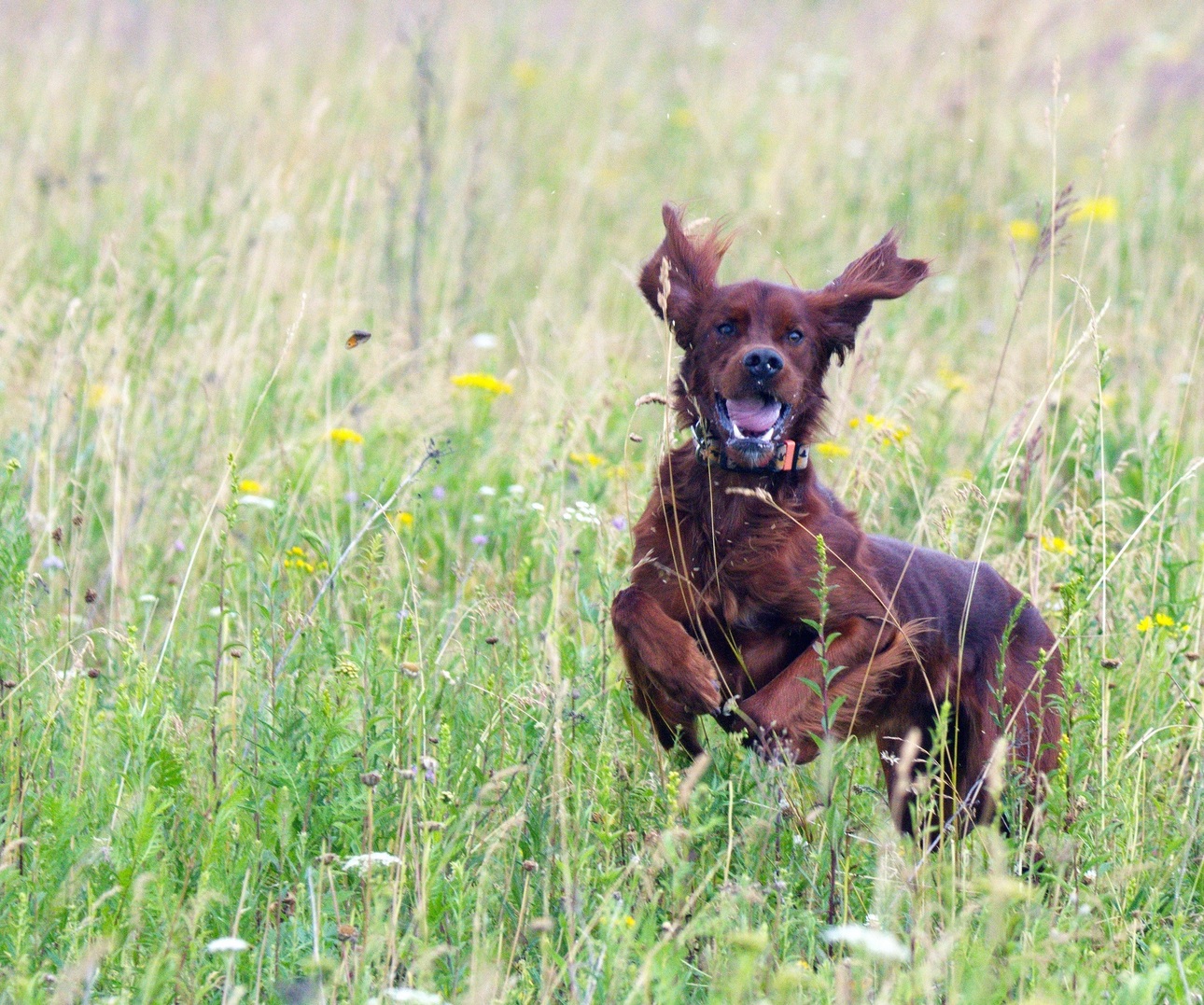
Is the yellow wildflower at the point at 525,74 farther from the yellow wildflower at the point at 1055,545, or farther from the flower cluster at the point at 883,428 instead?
the yellow wildflower at the point at 1055,545

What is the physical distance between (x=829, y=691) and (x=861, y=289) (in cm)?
90

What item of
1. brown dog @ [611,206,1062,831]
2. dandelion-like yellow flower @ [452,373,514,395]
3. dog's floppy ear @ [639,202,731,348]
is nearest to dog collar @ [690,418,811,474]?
brown dog @ [611,206,1062,831]

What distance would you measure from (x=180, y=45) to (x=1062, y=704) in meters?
7.40

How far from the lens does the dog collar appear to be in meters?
2.87

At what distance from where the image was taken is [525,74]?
8.25m

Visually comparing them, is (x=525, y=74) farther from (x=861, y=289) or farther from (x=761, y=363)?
(x=761, y=363)

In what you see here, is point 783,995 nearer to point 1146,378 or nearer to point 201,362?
point 201,362

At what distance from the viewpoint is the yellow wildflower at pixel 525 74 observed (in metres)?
8.05

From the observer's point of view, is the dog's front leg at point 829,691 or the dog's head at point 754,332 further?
the dog's head at point 754,332

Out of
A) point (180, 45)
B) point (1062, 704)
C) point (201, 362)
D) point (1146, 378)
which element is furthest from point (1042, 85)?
point (1062, 704)

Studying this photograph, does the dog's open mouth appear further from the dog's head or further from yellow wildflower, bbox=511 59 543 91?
yellow wildflower, bbox=511 59 543 91

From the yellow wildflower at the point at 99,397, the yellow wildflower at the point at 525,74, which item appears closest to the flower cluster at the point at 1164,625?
the yellow wildflower at the point at 99,397

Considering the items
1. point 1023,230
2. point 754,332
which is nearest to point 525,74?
point 1023,230

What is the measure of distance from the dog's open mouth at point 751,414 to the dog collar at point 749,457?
32 millimetres
